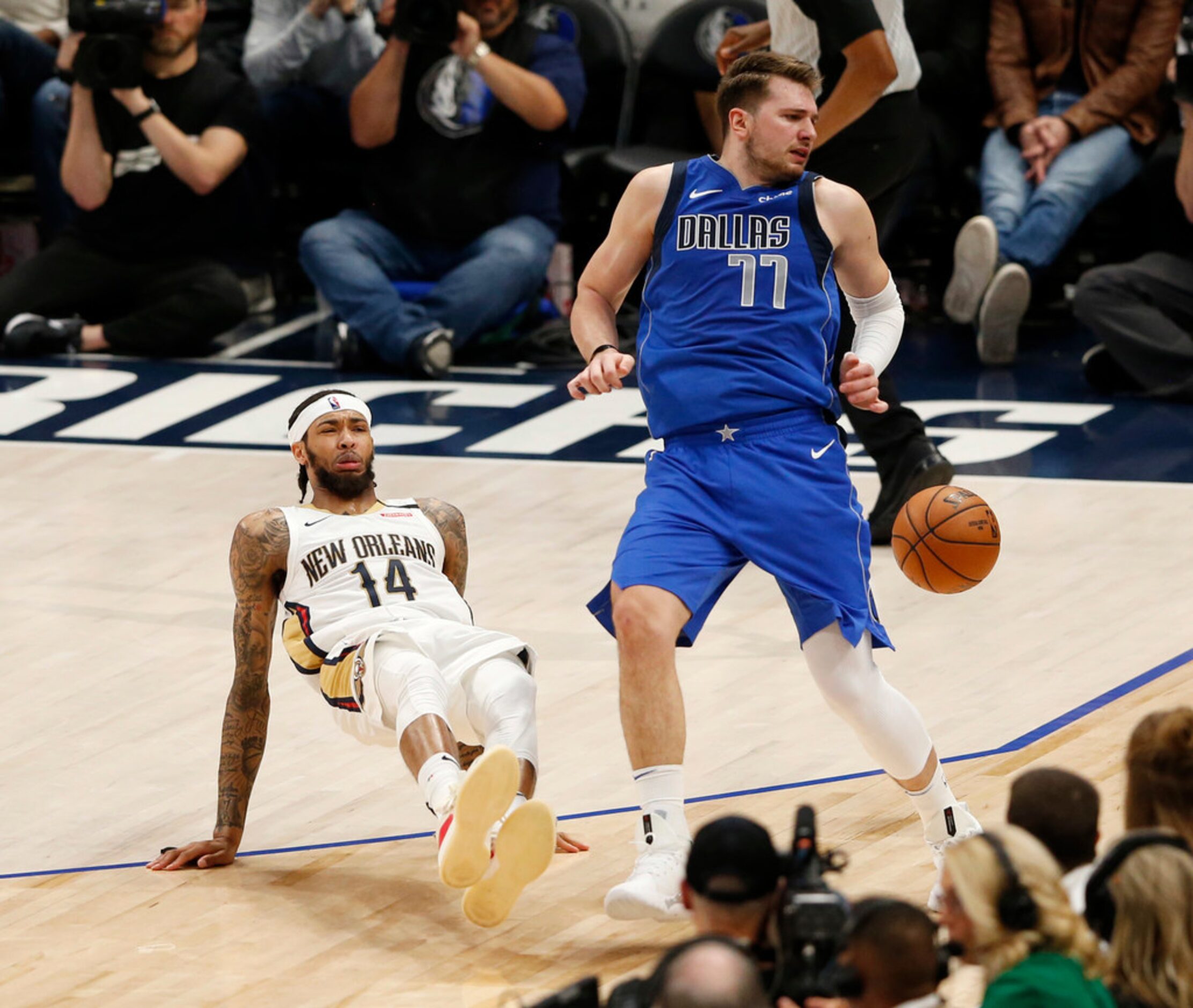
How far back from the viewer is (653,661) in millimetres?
4637

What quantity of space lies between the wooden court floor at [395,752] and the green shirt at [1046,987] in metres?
1.49

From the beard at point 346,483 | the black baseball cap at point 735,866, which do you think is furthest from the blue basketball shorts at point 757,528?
the black baseball cap at point 735,866

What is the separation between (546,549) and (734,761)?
87.5 inches

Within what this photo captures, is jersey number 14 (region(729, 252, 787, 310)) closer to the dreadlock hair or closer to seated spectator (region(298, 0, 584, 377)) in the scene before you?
the dreadlock hair

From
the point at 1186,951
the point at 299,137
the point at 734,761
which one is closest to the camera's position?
the point at 1186,951

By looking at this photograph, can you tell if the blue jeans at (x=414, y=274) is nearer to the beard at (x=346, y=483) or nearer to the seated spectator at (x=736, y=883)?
the beard at (x=346, y=483)

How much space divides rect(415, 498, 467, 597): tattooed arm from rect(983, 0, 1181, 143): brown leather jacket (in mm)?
5819

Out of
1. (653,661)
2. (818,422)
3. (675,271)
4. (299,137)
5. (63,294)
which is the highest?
(299,137)

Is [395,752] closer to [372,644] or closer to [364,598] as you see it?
[364,598]

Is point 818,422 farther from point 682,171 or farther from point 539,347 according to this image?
point 539,347

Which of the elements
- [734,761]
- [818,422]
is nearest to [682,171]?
[818,422]

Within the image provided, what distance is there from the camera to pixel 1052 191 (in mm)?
10344

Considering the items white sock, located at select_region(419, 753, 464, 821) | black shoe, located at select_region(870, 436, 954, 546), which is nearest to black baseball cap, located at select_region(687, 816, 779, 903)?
white sock, located at select_region(419, 753, 464, 821)

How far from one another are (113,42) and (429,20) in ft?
4.87
